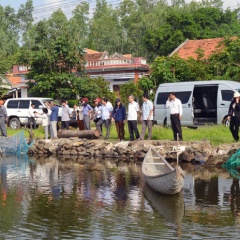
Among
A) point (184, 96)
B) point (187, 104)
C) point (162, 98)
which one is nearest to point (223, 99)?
point (187, 104)

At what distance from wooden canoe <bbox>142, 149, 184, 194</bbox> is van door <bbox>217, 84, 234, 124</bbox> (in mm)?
9924

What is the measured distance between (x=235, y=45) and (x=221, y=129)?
13340 millimetres

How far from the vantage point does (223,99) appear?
26.8m

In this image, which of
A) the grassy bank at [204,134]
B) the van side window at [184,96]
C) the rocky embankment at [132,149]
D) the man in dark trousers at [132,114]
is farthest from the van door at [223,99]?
the rocky embankment at [132,149]

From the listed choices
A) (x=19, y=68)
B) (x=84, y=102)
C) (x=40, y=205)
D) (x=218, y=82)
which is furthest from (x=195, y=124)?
(x=19, y=68)

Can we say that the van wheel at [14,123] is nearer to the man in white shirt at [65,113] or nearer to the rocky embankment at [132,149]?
the man in white shirt at [65,113]

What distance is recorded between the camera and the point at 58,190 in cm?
1619

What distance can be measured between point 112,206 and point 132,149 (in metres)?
8.81

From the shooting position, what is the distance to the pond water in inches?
445

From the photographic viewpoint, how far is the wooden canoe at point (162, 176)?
13828 mm

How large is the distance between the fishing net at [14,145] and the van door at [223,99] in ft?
28.2

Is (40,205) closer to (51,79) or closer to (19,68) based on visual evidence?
(51,79)

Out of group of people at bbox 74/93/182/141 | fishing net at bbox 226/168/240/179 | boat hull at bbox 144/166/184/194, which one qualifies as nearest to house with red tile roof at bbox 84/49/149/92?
group of people at bbox 74/93/182/141

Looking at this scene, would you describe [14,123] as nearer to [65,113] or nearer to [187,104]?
[65,113]
